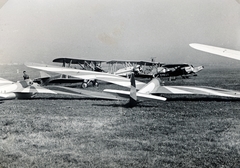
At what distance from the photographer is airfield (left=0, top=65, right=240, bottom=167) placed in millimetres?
2758

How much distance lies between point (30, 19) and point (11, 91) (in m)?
2.24

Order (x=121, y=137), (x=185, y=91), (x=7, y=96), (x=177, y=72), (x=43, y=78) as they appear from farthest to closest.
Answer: (x=177, y=72)
(x=43, y=78)
(x=185, y=91)
(x=7, y=96)
(x=121, y=137)

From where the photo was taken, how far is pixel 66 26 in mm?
4914

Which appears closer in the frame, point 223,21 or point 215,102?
point 223,21

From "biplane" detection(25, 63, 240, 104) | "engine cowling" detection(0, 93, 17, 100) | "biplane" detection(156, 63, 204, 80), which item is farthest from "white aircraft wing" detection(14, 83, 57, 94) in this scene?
"biplane" detection(156, 63, 204, 80)

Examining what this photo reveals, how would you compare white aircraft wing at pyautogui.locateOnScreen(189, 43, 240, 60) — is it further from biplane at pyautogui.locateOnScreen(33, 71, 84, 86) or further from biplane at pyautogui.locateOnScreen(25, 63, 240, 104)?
biplane at pyautogui.locateOnScreen(33, 71, 84, 86)

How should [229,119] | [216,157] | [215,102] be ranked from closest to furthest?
1. [216,157]
2. [229,119]
3. [215,102]

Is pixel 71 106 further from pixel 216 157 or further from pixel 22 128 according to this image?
pixel 216 157

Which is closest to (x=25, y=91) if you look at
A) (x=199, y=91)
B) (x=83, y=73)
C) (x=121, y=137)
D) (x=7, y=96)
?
(x=7, y=96)

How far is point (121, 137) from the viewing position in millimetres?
3232

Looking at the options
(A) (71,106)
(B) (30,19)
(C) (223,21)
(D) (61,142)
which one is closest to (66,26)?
(B) (30,19)

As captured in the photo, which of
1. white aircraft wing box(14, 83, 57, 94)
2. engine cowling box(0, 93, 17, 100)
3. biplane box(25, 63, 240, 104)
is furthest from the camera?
white aircraft wing box(14, 83, 57, 94)

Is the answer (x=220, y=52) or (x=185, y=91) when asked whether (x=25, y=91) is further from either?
(x=220, y=52)

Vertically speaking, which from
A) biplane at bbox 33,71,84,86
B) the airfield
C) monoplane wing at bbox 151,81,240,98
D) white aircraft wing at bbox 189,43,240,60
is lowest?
the airfield
